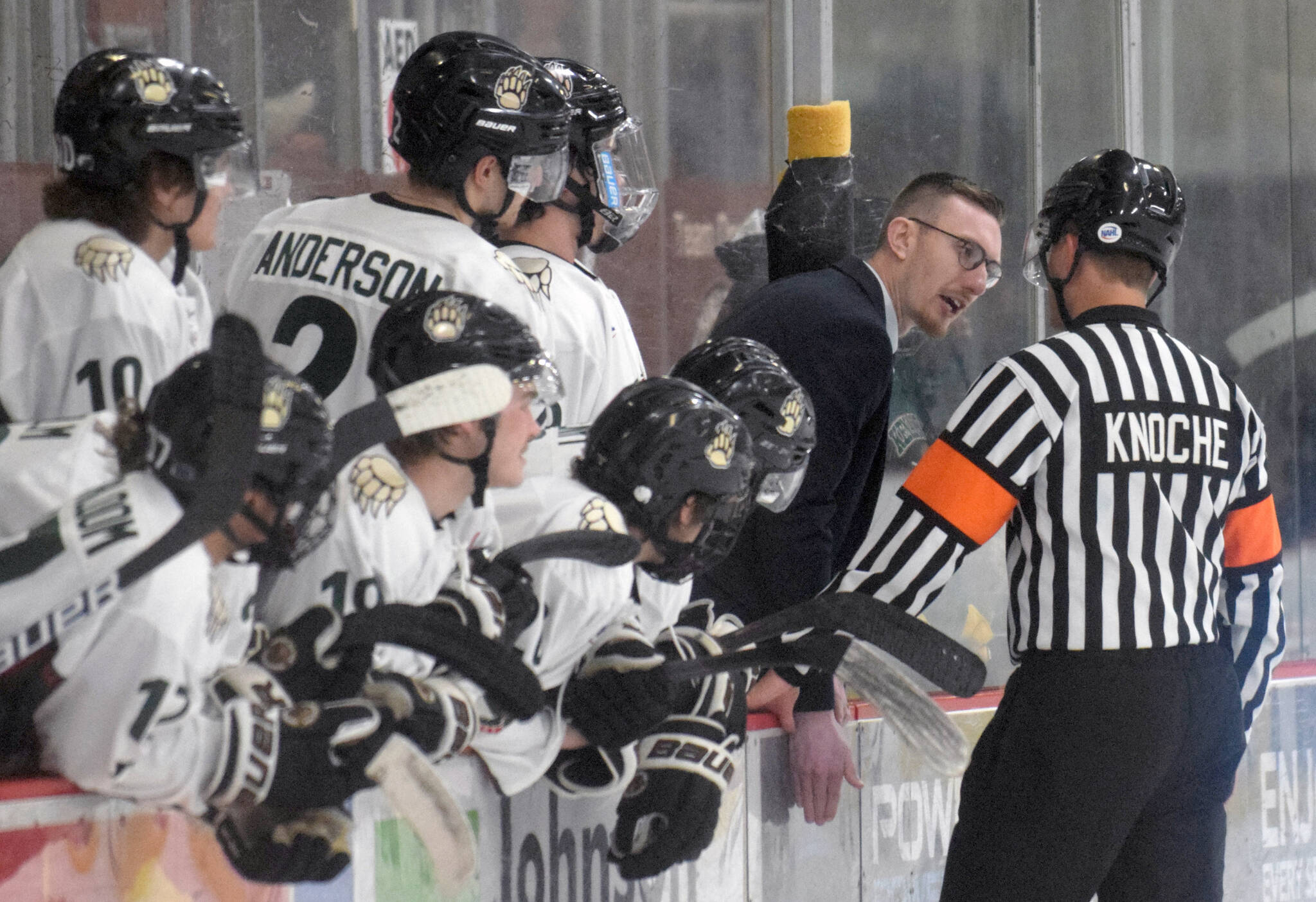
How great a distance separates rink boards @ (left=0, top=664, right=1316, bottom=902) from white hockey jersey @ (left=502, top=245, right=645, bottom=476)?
67 cm

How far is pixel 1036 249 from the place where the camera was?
284cm

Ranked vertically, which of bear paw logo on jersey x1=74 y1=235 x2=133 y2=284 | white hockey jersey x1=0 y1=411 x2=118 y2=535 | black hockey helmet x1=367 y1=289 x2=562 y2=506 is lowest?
white hockey jersey x1=0 y1=411 x2=118 y2=535

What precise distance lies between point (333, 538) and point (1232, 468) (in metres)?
1.49

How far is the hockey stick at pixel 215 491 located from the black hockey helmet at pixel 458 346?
17.0 inches

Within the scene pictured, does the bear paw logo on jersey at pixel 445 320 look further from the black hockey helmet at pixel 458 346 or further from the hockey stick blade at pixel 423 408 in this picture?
the hockey stick blade at pixel 423 408

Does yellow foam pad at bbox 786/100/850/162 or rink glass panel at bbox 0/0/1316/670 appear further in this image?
yellow foam pad at bbox 786/100/850/162

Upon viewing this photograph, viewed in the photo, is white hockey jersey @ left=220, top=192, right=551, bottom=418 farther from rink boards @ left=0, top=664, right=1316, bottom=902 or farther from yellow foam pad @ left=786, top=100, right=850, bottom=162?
yellow foam pad @ left=786, top=100, right=850, bottom=162

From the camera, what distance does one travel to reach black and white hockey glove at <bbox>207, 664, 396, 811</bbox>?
5.57 feet

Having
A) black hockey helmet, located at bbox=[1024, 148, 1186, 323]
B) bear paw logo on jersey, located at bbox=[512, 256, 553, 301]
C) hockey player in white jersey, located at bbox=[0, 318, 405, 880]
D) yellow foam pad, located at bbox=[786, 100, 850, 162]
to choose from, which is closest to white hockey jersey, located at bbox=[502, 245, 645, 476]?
bear paw logo on jersey, located at bbox=[512, 256, 553, 301]

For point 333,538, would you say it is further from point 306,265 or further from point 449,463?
point 306,265

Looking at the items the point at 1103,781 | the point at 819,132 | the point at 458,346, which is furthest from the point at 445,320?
the point at 819,132

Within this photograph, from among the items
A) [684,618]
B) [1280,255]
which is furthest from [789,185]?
[1280,255]

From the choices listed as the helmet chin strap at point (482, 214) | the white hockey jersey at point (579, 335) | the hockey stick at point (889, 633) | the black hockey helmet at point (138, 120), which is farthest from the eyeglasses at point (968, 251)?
the black hockey helmet at point (138, 120)

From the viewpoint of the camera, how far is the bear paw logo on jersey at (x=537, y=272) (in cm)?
272
